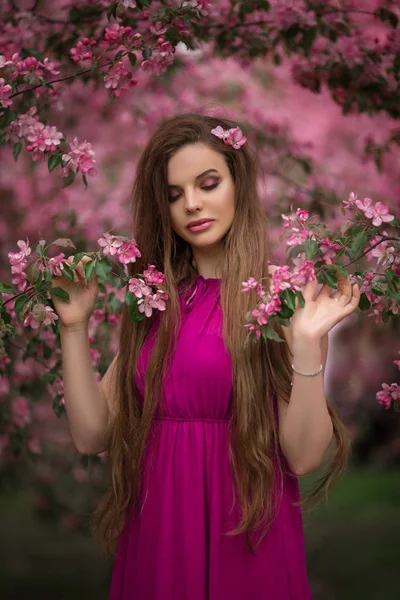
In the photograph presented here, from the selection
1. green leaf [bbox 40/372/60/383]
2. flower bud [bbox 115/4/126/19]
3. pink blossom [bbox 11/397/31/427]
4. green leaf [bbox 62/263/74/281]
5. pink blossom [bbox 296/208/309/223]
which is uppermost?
flower bud [bbox 115/4/126/19]

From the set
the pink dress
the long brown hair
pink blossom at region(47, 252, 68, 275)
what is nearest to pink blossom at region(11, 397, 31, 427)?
the long brown hair

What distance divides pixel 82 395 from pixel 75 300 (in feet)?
0.83

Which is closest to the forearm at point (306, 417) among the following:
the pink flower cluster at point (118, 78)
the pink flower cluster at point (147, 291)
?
the pink flower cluster at point (147, 291)

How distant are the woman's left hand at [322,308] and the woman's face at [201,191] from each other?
→ 0.36m

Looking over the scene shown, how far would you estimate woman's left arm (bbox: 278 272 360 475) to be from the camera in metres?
1.91

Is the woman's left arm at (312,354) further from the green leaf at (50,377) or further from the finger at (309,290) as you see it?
the green leaf at (50,377)

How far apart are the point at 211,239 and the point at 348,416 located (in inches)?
210

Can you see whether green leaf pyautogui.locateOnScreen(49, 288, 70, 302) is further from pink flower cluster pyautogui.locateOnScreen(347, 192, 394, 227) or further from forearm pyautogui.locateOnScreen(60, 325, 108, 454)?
pink flower cluster pyautogui.locateOnScreen(347, 192, 394, 227)

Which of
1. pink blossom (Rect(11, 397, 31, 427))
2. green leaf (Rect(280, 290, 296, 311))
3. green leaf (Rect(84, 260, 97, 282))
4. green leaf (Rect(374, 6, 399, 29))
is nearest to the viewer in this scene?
green leaf (Rect(280, 290, 296, 311))

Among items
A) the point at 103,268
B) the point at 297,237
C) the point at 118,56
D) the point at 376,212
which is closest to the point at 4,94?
the point at 118,56

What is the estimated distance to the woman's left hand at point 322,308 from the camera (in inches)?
74.9

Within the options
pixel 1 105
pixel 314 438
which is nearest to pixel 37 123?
pixel 1 105

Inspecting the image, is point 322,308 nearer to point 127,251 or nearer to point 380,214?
point 380,214

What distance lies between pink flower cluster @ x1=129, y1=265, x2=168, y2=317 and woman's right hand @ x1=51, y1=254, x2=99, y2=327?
156mm
